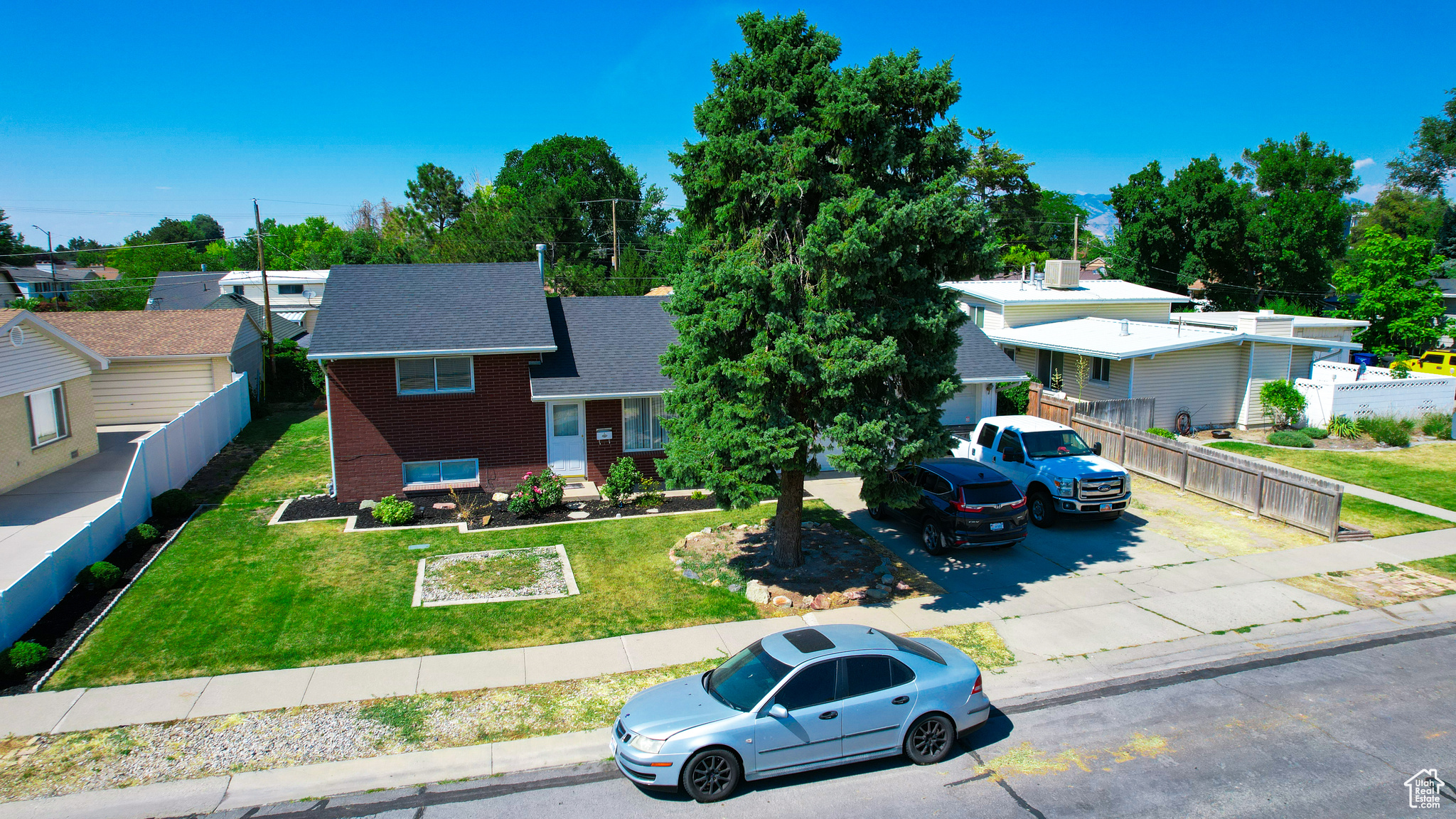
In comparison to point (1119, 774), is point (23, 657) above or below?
above

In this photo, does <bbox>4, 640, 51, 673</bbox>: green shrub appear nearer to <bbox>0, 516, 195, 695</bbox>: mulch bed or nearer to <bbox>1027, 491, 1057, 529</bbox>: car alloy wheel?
<bbox>0, 516, 195, 695</bbox>: mulch bed

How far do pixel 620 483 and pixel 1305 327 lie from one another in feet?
97.2

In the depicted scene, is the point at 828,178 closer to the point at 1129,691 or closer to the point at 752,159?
the point at 752,159

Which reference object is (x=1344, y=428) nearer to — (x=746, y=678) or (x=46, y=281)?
(x=746, y=678)

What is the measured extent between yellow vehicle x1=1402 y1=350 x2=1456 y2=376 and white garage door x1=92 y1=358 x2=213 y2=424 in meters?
49.4

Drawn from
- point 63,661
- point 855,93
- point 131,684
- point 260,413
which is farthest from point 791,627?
point 260,413

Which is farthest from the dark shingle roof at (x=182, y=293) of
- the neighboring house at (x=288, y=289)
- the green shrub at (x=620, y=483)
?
the green shrub at (x=620, y=483)

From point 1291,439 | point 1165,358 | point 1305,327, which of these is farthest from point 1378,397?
point 1305,327

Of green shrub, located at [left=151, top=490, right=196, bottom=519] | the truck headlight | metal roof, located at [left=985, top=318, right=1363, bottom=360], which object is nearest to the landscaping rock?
the truck headlight

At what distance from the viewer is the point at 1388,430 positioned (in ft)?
79.5

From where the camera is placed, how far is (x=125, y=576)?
45.7ft

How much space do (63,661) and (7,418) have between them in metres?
11.7

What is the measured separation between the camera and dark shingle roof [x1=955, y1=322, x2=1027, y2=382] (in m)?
22.8

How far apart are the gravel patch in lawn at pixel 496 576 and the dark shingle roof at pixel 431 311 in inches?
229
